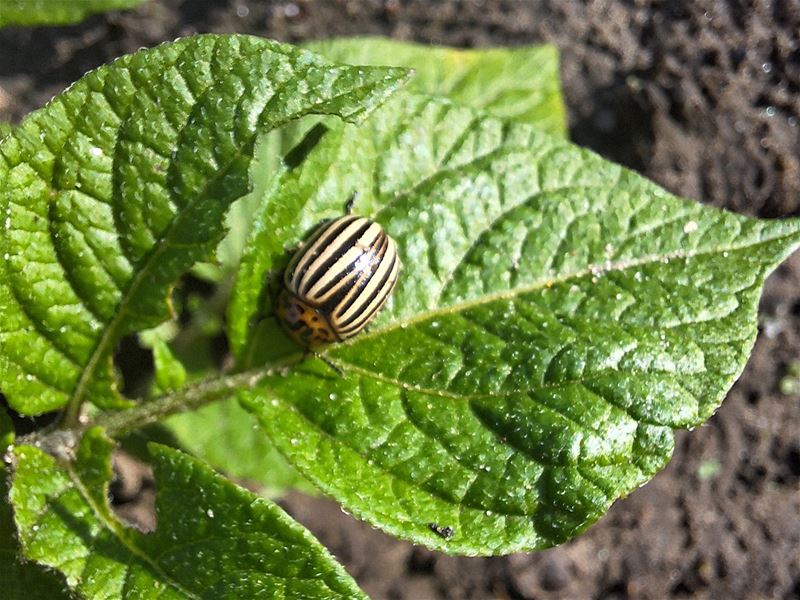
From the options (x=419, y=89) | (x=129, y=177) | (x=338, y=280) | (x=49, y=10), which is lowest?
(x=338, y=280)

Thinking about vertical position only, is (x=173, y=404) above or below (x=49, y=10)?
below

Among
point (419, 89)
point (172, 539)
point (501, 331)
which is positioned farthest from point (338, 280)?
point (419, 89)

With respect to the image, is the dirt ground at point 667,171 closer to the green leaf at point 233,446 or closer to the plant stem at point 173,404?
the green leaf at point 233,446

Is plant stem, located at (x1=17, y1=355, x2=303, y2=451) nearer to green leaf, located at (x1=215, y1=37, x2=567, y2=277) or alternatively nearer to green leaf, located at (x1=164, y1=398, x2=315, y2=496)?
green leaf, located at (x1=164, y1=398, x2=315, y2=496)

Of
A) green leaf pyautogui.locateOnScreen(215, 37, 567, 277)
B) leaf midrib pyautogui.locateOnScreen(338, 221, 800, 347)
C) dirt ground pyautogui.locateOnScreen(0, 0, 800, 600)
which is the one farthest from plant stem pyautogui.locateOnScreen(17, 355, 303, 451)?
dirt ground pyautogui.locateOnScreen(0, 0, 800, 600)

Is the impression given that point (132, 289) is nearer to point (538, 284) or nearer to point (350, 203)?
point (350, 203)

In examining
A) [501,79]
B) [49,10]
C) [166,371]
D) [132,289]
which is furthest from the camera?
[501,79]

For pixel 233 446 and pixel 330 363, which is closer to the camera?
pixel 330 363
